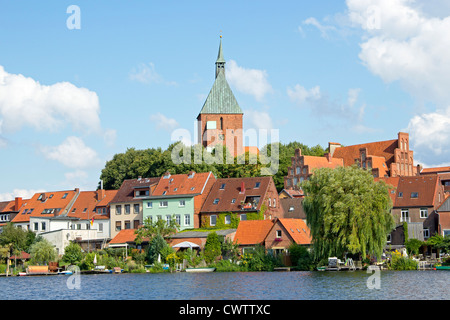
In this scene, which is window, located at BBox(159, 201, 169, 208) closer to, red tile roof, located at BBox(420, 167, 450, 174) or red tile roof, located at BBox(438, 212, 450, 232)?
red tile roof, located at BBox(438, 212, 450, 232)

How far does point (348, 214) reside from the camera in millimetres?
59500

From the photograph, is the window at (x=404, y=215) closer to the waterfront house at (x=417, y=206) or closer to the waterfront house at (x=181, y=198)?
the waterfront house at (x=417, y=206)

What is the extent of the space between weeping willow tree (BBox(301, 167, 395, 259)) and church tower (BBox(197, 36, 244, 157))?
2757 inches

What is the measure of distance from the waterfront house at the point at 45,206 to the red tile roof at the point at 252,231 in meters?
32.8

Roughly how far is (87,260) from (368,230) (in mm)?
31737

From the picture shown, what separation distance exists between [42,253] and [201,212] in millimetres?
18907

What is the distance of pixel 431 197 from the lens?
8031 cm

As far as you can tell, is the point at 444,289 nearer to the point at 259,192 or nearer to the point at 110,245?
the point at 259,192

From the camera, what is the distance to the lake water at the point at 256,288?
41.8 metres

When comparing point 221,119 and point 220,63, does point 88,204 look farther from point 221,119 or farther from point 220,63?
point 220,63

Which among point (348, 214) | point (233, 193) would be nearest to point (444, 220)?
point (348, 214)

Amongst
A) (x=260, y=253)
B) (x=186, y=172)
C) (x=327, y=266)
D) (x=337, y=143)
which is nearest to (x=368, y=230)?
(x=327, y=266)

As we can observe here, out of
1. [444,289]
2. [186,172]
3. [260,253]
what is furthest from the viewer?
[186,172]

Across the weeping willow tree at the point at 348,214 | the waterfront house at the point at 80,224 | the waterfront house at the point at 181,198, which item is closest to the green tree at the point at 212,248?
the waterfront house at the point at 181,198
